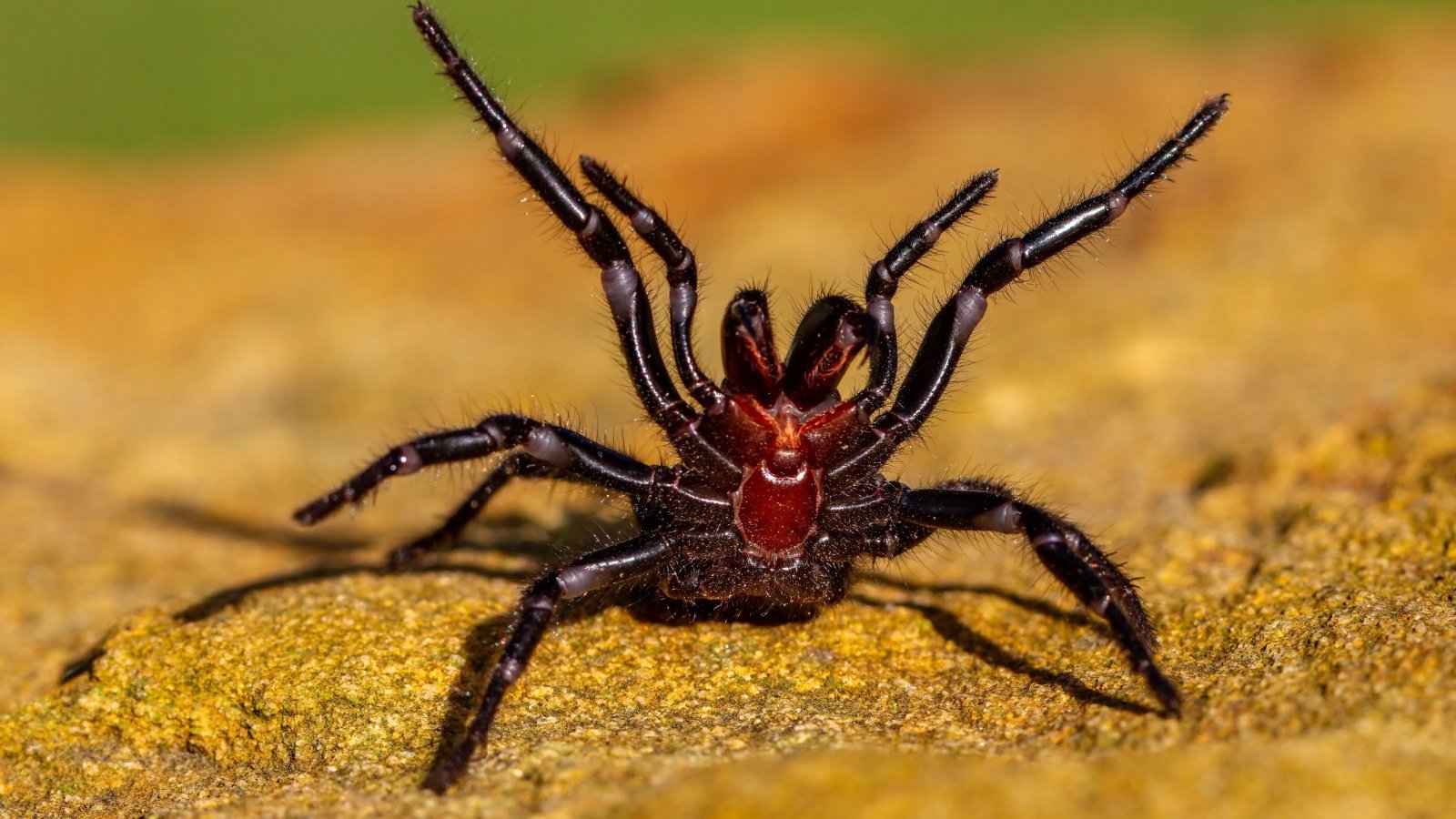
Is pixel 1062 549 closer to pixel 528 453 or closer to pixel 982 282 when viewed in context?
pixel 982 282

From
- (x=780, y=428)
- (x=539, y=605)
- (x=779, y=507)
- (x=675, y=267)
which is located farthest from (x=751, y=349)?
(x=539, y=605)

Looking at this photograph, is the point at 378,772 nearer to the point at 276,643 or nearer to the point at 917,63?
the point at 276,643

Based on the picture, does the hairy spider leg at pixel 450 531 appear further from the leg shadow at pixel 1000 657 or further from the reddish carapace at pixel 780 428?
the leg shadow at pixel 1000 657

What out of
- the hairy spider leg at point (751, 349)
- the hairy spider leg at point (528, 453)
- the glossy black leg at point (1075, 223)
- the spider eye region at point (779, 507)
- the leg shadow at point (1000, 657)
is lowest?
the leg shadow at point (1000, 657)

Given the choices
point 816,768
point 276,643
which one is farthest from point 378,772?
point 816,768

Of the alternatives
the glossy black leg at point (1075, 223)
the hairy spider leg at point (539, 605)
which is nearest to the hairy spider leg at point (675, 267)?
the hairy spider leg at point (539, 605)
